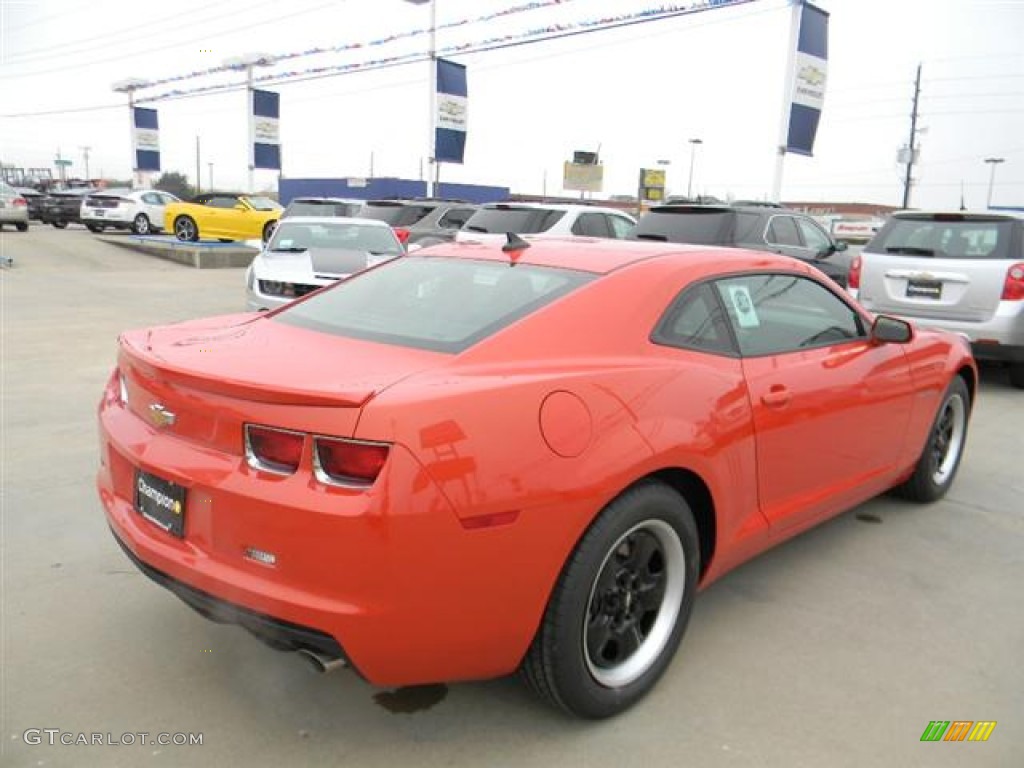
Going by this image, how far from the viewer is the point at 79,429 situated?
5430 mm

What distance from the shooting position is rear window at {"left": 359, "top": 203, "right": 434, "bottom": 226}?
50.3ft

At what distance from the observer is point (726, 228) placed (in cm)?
873

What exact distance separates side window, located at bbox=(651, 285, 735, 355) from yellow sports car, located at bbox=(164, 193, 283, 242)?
19.3 metres

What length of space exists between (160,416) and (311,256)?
284 inches

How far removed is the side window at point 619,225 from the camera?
10.7 metres

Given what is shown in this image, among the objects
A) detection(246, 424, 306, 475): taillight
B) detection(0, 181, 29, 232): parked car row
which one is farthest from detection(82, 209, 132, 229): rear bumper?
detection(246, 424, 306, 475): taillight

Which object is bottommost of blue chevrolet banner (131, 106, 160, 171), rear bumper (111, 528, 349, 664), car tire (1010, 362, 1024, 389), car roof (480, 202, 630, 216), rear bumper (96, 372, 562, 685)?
car tire (1010, 362, 1024, 389)

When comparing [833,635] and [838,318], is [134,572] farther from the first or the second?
[838,318]

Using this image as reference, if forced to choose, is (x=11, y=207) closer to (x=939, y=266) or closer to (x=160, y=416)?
(x=939, y=266)

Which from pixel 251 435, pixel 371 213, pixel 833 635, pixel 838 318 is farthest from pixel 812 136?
pixel 251 435

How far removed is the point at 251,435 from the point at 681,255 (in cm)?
178

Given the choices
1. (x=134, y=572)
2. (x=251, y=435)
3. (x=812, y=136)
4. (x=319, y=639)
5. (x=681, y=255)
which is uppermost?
(x=812, y=136)

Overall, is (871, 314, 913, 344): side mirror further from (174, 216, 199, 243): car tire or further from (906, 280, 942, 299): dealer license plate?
(174, 216, 199, 243): car tire

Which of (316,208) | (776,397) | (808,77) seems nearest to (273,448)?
(776,397)
